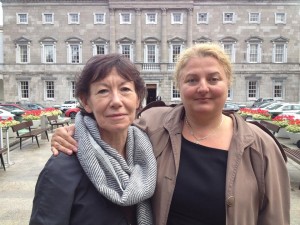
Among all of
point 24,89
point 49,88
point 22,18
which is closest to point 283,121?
point 49,88

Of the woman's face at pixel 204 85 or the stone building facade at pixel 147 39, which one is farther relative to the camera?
the stone building facade at pixel 147 39

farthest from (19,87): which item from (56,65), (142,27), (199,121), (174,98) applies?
(199,121)

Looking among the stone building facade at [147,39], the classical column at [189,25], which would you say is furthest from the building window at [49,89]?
the classical column at [189,25]

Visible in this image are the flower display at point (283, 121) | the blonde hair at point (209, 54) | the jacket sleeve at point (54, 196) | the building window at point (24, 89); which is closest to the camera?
the jacket sleeve at point (54, 196)

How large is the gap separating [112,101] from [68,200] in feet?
2.09

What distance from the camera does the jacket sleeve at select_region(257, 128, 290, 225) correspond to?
73.5 inches

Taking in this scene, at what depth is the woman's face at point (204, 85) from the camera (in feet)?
6.41

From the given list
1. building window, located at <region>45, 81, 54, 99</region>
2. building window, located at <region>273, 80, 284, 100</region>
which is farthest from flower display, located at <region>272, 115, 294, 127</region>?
building window, located at <region>45, 81, 54, 99</region>

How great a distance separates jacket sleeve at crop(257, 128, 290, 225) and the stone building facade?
33.1 meters

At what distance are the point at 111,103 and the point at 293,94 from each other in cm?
3843

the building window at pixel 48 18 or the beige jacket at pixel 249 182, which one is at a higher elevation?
the building window at pixel 48 18

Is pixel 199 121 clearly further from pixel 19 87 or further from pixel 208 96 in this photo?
pixel 19 87

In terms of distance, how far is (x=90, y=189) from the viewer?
1.67 meters

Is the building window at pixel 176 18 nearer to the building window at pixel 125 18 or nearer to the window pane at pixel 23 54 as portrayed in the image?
the building window at pixel 125 18
